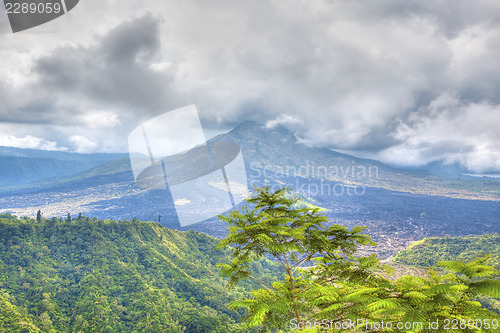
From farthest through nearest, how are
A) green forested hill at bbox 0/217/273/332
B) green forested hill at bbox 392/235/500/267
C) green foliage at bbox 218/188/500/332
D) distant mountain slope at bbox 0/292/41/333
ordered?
green forested hill at bbox 392/235/500/267
green forested hill at bbox 0/217/273/332
distant mountain slope at bbox 0/292/41/333
green foliage at bbox 218/188/500/332

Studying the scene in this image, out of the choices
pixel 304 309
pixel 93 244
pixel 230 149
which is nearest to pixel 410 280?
pixel 304 309

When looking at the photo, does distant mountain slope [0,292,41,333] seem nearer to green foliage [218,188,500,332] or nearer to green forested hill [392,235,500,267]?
green foliage [218,188,500,332]

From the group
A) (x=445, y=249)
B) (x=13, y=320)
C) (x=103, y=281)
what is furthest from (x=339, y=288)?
(x=445, y=249)

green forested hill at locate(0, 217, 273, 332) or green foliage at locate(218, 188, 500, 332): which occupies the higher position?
green foliage at locate(218, 188, 500, 332)

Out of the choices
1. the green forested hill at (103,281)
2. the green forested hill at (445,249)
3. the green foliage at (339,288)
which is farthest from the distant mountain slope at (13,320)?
the green forested hill at (445,249)

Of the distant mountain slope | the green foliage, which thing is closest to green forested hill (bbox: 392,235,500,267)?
the distant mountain slope

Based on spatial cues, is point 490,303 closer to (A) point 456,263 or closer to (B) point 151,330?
(B) point 151,330

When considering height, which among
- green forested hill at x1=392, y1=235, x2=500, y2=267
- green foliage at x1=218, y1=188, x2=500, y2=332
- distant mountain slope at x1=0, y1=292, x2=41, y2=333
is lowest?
green forested hill at x1=392, y1=235, x2=500, y2=267
